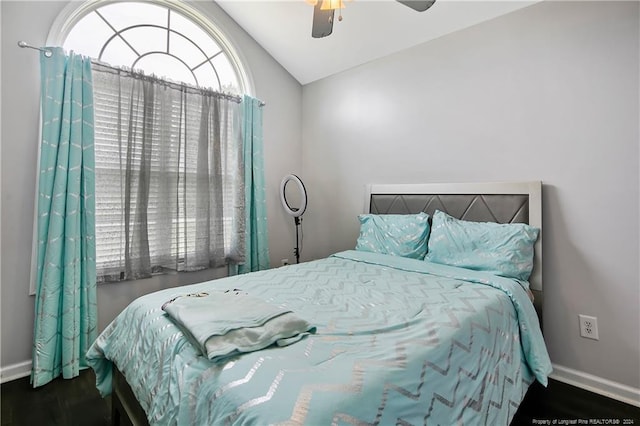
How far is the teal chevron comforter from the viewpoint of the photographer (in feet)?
2.72

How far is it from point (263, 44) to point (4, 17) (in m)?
2.00

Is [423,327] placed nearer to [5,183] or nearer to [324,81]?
[5,183]

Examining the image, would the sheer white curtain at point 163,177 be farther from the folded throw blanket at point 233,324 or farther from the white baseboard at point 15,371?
the folded throw blanket at point 233,324

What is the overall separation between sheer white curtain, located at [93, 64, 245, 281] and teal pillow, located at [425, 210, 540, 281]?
1.82 metres

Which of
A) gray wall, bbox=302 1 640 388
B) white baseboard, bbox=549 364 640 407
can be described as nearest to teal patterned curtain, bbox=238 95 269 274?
gray wall, bbox=302 1 640 388

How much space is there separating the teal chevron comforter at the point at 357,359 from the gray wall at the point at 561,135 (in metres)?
0.61

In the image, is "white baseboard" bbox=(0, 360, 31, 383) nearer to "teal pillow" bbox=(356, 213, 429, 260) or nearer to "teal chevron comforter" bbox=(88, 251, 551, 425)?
"teal chevron comforter" bbox=(88, 251, 551, 425)

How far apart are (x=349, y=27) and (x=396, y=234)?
73.0 inches

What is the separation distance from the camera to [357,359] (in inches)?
38.0

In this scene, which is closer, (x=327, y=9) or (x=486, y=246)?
(x=327, y=9)

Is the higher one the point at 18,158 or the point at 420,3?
the point at 420,3

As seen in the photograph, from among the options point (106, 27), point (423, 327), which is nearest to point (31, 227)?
point (106, 27)

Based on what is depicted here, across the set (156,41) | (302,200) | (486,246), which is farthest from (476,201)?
(156,41)

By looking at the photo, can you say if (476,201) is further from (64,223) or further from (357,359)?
(64,223)
